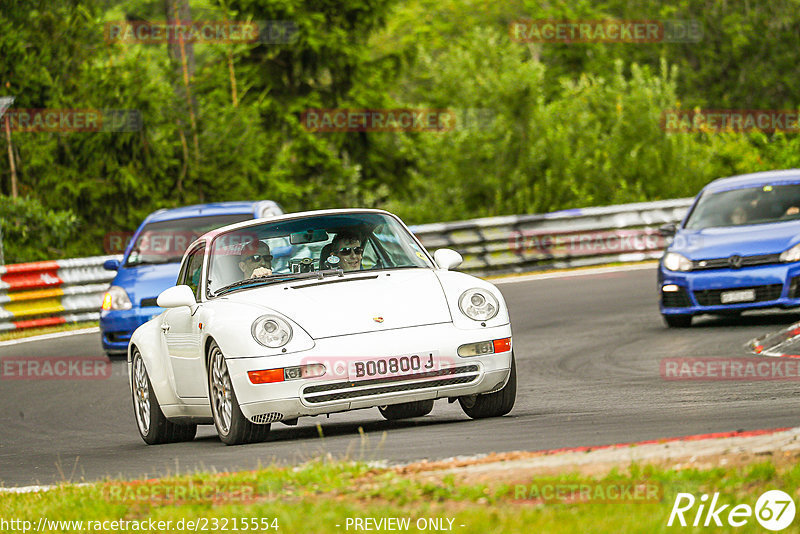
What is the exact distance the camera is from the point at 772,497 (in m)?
5.34

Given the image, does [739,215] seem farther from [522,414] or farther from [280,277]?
[280,277]

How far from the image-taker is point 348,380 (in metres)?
8.66

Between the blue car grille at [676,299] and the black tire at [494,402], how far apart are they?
263 inches

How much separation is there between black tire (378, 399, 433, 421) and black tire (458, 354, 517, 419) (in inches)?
30.1

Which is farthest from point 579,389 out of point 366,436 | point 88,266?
point 88,266

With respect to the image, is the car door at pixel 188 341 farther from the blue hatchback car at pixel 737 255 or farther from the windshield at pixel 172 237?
the blue hatchback car at pixel 737 255

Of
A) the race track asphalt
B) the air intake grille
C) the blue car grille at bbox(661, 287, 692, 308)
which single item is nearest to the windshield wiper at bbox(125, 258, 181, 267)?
the race track asphalt

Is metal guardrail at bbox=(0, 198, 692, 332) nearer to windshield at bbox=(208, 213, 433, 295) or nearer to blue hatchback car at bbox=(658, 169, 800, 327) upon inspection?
blue hatchback car at bbox=(658, 169, 800, 327)

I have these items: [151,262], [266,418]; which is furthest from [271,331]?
[151,262]

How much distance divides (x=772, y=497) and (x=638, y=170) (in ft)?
82.2

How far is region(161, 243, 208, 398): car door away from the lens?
9.59 m

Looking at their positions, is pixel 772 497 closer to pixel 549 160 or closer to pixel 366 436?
pixel 366 436

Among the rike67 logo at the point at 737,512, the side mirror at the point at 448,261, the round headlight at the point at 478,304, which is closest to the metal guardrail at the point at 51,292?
the side mirror at the point at 448,261

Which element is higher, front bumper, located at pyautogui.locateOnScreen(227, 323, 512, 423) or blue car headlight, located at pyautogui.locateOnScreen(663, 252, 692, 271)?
front bumper, located at pyautogui.locateOnScreen(227, 323, 512, 423)
